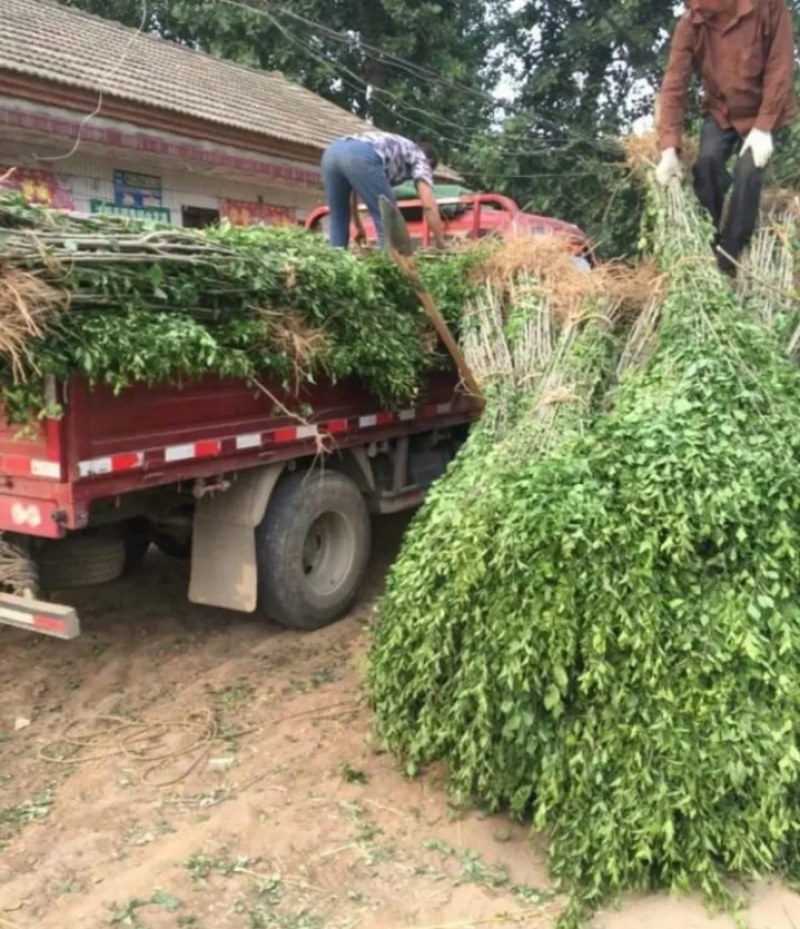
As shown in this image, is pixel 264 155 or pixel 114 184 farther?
pixel 264 155

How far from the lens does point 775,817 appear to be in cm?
299

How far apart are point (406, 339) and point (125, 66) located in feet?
30.8

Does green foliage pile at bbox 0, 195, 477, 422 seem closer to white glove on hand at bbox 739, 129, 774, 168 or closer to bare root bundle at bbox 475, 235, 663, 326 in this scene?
bare root bundle at bbox 475, 235, 663, 326

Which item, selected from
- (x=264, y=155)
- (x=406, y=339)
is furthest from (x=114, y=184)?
(x=406, y=339)

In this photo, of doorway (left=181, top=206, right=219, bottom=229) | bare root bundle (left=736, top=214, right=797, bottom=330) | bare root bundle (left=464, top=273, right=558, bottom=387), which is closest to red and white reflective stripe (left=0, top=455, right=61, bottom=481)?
bare root bundle (left=464, top=273, right=558, bottom=387)

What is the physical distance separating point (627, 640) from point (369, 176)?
156 inches

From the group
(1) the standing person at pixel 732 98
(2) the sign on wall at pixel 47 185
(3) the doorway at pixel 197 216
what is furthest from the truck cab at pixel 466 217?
(3) the doorway at pixel 197 216

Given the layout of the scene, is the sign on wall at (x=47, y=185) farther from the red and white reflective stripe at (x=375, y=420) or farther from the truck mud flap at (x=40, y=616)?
the truck mud flap at (x=40, y=616)

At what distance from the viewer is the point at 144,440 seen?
4.07 meters

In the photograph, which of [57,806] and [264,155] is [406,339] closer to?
[57,806]

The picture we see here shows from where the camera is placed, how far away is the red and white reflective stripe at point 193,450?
421 centimetres

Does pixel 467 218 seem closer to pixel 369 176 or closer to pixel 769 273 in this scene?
pixel 369 176

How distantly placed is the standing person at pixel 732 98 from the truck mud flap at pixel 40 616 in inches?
142

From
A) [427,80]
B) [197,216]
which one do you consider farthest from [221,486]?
[427,80]
